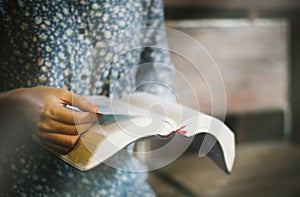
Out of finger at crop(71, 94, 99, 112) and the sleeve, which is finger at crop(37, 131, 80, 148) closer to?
finger at crop(71, 94, 99, 112)

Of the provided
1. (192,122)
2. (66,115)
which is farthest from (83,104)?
(192,122)

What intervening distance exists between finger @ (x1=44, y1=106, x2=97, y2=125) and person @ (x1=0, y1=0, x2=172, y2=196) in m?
0.04

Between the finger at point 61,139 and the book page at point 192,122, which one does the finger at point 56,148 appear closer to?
the finger at point 61,139

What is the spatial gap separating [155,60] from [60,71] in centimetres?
16

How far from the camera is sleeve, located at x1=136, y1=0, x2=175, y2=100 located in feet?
2.11

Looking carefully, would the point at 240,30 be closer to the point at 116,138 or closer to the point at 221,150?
the point at 221,150

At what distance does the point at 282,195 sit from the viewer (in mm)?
1013

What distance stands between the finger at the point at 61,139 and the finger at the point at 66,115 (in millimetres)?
19

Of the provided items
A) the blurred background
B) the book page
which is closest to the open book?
the book page

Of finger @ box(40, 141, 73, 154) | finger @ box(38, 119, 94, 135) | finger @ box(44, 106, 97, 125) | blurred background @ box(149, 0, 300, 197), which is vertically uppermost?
finger @ box(44, 106, 97, 125)

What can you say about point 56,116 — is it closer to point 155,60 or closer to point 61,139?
point 61,139

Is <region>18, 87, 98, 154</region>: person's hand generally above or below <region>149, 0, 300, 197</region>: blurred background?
above

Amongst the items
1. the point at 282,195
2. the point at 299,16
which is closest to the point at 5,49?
the point at 282,195

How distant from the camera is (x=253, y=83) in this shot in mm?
1356
